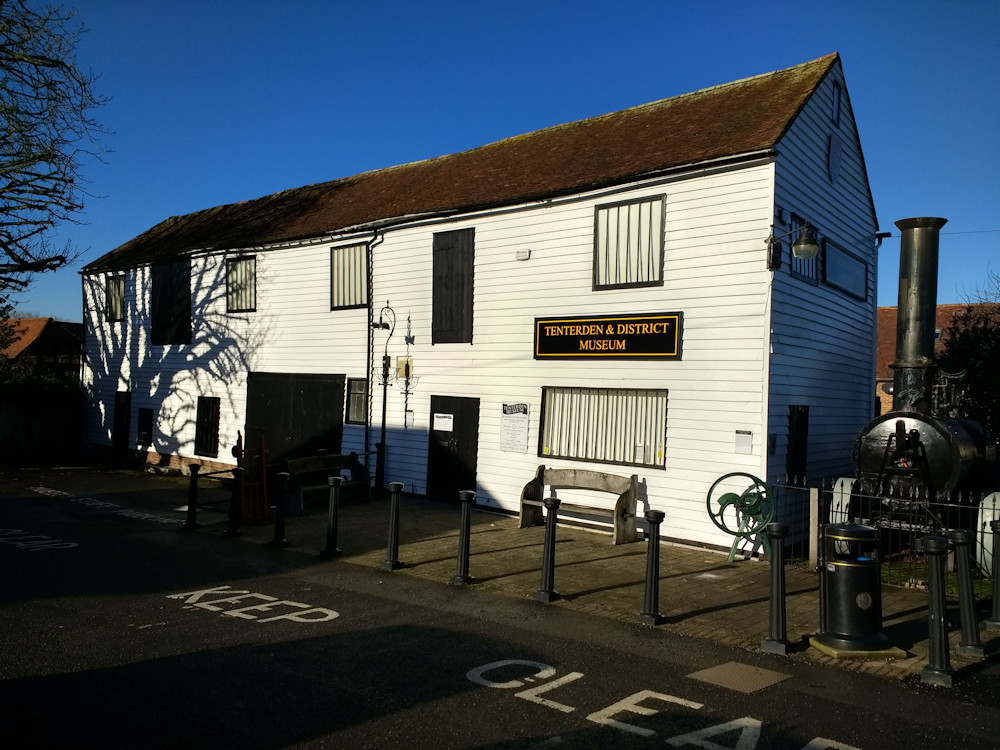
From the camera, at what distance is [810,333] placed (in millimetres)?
12758

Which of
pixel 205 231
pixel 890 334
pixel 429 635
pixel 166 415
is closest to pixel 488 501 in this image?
pixel 429 635

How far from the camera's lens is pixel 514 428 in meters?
14.0

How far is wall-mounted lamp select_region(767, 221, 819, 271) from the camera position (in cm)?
1050

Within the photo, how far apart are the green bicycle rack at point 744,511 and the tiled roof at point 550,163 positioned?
484cm

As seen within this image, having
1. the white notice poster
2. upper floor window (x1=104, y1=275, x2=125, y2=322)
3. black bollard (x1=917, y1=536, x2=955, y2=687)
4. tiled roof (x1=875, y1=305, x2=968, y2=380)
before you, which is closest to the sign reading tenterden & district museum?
the white notice poster

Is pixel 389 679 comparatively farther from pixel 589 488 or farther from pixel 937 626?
pixel 589 488

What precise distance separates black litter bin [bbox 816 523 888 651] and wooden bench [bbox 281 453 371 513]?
895cm

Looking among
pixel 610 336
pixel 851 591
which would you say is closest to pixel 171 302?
pixel 610 336

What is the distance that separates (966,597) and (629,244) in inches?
298

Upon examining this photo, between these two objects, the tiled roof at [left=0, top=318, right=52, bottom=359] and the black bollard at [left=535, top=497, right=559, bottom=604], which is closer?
the black bollard at [left=535, top=497, right=559, bottom=604]

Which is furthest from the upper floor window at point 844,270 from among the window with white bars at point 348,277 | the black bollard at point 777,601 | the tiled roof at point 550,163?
the window with white bars at point 348,277

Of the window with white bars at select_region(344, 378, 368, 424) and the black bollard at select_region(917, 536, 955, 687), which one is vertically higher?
the window with white bars at select_region(344, 378, 368, 424)

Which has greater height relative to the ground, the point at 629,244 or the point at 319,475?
the point at 629,244

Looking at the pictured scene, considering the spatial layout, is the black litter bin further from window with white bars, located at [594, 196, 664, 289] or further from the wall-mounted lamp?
window with white bars, located at [594, 196, 664, 289]
